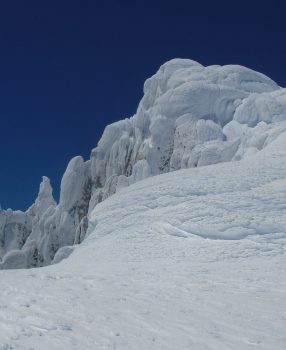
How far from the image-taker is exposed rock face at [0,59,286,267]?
1682 inches

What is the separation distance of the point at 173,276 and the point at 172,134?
33.2 metres

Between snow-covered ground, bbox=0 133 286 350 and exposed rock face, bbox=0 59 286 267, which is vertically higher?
exposed rock face, bbox=0 59 286 267

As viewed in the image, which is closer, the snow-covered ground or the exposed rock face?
the snow-covered ground

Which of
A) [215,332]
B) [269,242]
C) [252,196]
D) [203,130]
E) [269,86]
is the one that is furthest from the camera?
[269,86]

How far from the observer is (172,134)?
48000 mm

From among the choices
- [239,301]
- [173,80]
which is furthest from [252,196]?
[173,80]

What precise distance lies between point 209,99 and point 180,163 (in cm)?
716

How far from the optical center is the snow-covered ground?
896 centimetres

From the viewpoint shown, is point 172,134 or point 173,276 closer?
point 173,276

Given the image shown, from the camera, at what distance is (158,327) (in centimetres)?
952

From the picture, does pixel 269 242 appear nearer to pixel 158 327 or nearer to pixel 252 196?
pixel 252 196

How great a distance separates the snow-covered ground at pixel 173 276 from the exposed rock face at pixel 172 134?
1090 centimetres

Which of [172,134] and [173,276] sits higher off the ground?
[172,134]

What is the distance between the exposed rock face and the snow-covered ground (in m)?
10.9
